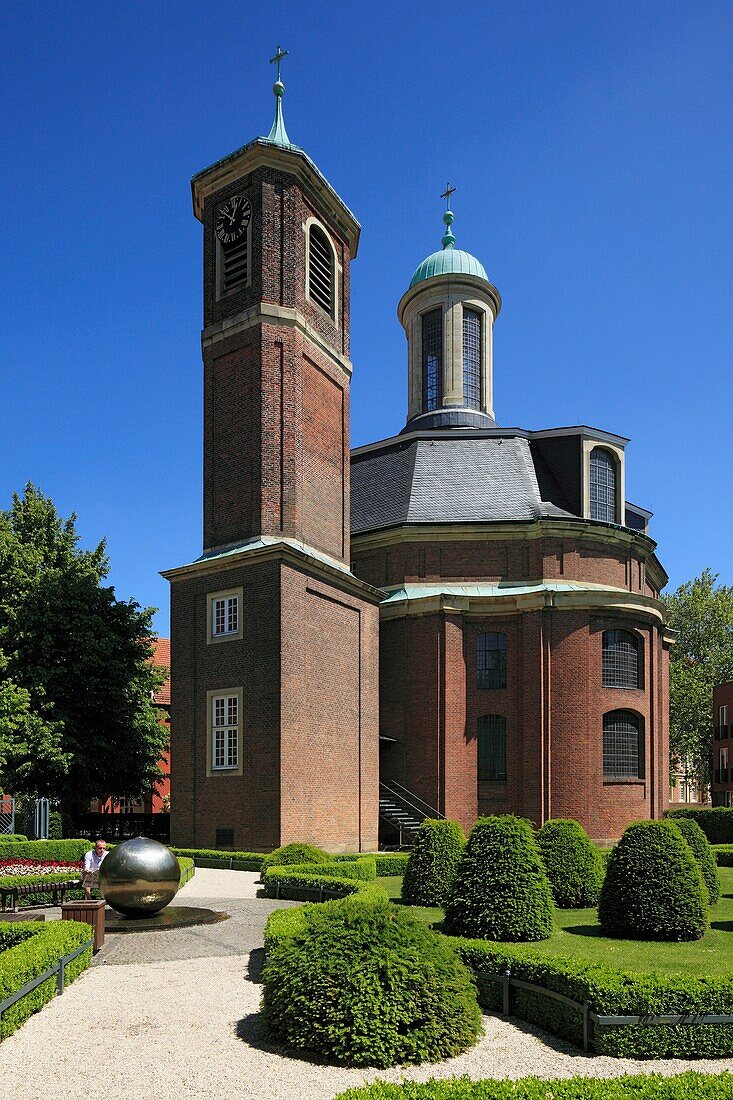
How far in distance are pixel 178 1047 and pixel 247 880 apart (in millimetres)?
13793

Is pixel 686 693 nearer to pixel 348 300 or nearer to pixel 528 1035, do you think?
pixel 348 300

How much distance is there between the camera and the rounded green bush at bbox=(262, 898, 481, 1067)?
8602 mm

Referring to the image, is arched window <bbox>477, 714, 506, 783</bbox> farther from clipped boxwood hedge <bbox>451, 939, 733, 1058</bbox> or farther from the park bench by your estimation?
clipped boxwood hedge <bbox>451, 939, 733, 1058</bbox>

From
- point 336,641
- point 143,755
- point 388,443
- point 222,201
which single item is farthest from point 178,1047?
point 388,443

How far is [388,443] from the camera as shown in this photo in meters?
41.5

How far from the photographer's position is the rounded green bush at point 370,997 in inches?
339

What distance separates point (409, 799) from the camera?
34938 millimetres

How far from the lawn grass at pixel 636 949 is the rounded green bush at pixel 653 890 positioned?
0.27m

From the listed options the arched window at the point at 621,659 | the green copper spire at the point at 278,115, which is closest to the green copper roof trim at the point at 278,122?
the green copper spire at the point at 278,115

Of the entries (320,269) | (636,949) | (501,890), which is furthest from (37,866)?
(320,269)

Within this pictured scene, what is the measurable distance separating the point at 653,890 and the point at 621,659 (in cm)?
2198

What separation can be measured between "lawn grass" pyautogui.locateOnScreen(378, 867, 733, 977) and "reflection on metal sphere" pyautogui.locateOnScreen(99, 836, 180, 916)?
14.6ft

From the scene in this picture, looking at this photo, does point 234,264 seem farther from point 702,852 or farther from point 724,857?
point 724,857

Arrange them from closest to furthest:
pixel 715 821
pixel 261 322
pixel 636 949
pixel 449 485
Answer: pixel 636 949, pixel 261 322, pixel 449 485, pixel 715 821
